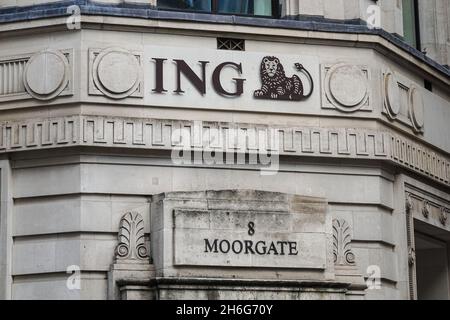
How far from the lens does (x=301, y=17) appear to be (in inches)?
1208

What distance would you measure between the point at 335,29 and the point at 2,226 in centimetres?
757

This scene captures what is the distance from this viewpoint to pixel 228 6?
31062 millimetres

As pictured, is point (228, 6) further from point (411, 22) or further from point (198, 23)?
point (411, 22)

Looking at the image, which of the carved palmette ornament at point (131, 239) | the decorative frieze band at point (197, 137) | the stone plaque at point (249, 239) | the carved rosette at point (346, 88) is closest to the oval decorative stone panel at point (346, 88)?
the carved rosette at point (346, 88)

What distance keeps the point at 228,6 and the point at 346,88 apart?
116 inches

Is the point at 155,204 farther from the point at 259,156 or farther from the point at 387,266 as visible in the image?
the point at 387,266

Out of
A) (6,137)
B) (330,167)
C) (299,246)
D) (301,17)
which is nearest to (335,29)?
(301,17)

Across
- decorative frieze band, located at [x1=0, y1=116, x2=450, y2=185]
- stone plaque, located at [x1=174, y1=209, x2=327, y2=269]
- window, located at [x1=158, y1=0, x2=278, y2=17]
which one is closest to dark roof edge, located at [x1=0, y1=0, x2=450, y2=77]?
window, located at [x1=158, y1=0, x2=278, y2=17]

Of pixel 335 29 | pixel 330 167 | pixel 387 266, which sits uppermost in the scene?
pixel 335 29

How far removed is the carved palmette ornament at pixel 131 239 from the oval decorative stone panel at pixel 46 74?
2792mm

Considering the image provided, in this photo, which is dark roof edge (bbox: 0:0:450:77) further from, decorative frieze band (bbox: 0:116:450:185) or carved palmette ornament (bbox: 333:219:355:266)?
carved palmette ornament (bbox: 333:219:355:266)

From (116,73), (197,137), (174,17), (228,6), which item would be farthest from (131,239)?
(228,6)

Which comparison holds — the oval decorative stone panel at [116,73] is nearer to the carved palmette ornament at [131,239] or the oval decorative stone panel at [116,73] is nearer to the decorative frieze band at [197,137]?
the decorative frieze band at [197,137]

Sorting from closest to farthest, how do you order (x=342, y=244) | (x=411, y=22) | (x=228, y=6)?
(x=342, y=244), (x=228, y=6), (x=411, y=22)
